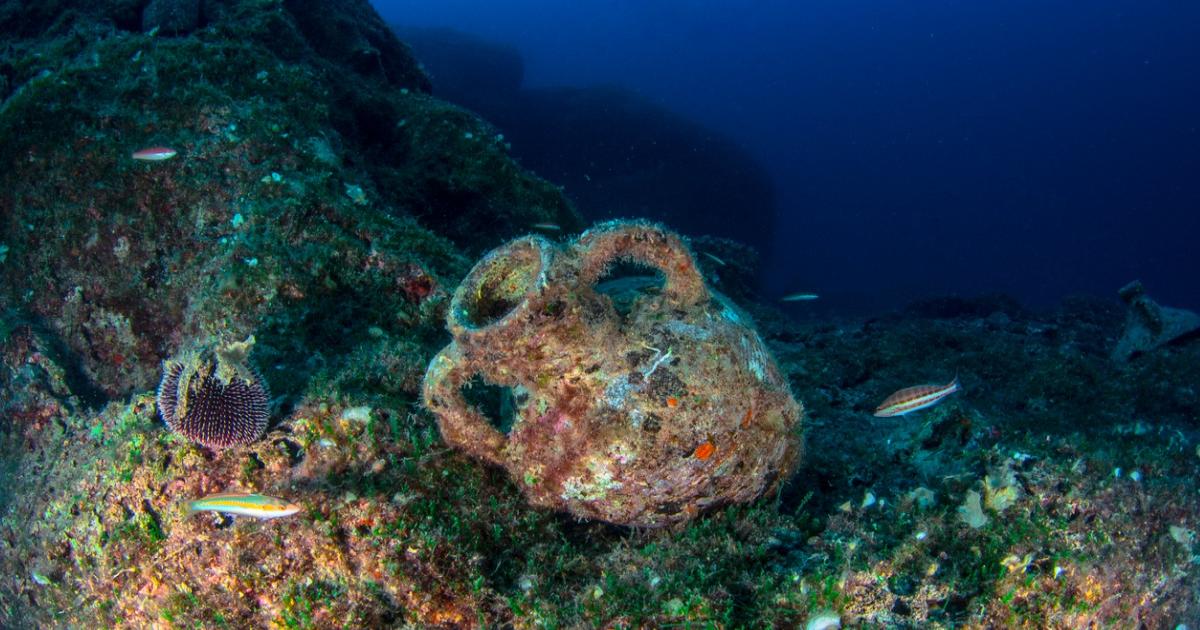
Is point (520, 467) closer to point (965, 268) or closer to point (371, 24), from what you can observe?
point (371, 24)

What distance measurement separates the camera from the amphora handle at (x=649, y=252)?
10.5 ft

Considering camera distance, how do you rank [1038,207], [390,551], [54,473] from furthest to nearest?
[1038,207]
[54,473]
[390,551]

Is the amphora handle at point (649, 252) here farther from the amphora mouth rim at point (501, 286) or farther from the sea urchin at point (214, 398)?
the sea urchin at point (214, 398)

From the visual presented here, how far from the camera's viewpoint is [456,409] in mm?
3289

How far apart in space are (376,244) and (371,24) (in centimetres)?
745

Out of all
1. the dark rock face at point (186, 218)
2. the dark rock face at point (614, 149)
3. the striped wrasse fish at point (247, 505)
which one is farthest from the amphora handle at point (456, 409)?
the dark rock face at point (614, 149)

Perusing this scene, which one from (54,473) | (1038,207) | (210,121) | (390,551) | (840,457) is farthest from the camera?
(1038,207)

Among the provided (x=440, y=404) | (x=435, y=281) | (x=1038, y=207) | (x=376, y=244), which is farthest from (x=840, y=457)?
(x=1038, y=207)

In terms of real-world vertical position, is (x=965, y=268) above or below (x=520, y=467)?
below

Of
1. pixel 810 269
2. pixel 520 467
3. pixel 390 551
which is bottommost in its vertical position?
pixel 810 269

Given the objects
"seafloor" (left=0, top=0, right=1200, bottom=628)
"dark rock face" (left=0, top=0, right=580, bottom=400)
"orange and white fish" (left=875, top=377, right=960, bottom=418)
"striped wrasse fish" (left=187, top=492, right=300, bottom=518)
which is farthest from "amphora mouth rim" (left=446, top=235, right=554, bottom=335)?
"orange and white fish" (left=875, top=377, right=960, bottom=418)

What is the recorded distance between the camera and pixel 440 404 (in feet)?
10.9

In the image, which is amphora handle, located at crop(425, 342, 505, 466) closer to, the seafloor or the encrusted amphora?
the encrusted amphora

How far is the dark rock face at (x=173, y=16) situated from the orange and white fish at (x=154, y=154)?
359 cm
